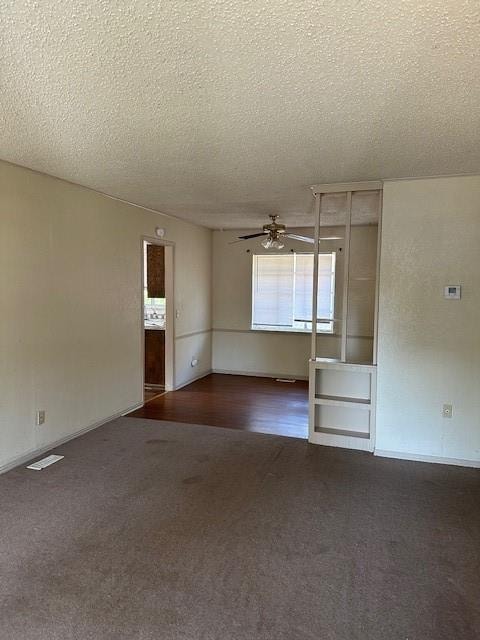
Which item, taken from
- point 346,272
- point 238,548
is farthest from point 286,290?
point 238,548

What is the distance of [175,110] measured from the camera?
7.93 feet

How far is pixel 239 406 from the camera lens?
562 centimetres

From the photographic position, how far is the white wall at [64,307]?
3.54m

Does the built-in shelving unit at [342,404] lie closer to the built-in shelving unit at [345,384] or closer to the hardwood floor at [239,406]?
the built-in shelving unit at [345,384]

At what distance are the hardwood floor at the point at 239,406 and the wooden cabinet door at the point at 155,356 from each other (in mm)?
457

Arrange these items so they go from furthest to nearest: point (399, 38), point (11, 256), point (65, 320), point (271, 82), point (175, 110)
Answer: point (65, 320)
point (11, 256)
point (175, 110)
point (271, 82)
point (399, 38)

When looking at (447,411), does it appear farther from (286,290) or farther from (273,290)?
(273,290)

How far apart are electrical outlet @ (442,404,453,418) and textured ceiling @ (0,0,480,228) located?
196cm

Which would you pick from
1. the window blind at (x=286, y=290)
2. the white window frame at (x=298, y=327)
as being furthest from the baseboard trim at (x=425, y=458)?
the window blind at (x=286, y=290)

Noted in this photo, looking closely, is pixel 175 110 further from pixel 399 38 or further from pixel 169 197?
pixel 169 197

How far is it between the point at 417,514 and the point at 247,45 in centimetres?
292

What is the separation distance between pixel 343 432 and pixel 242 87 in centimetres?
322

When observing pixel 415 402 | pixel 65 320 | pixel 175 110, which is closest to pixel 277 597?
pixel 415 402

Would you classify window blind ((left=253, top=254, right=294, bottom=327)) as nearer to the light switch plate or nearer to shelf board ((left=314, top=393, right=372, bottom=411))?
shelf board ((left=314, top=393, right=372, bottom=411))
